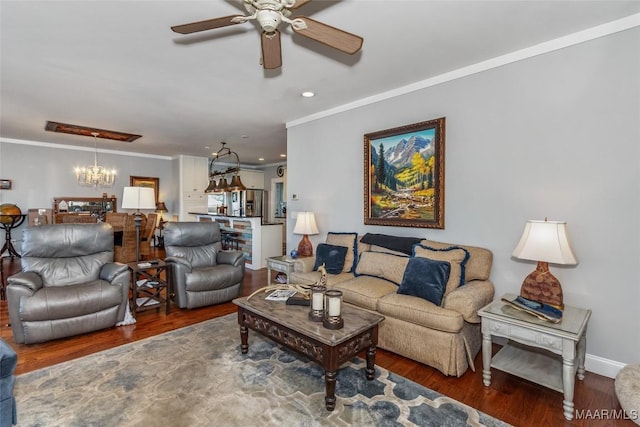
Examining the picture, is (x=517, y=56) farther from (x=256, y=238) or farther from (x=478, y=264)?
(x=256, y=238)

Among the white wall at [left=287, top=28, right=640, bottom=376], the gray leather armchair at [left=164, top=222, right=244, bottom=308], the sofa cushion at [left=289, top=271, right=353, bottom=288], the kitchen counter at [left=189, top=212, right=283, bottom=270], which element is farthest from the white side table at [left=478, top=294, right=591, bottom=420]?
the kitchen counter at [left=189, top=212, right=283, bottom=270]

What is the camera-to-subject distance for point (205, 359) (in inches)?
101

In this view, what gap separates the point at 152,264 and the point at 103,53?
223 centimetres

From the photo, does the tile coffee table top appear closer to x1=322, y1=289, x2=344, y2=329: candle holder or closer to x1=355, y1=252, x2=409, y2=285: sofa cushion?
x1=322, y1=289, x2=344, y2=329: candle holder

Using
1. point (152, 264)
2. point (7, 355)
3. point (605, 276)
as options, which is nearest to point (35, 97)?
point (152, 264)

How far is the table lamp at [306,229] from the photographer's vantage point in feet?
13.8

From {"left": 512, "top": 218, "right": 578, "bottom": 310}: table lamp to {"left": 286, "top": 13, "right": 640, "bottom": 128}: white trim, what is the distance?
56.0 inches

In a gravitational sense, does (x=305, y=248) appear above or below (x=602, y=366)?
above

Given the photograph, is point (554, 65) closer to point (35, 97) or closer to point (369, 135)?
point (369, 135)

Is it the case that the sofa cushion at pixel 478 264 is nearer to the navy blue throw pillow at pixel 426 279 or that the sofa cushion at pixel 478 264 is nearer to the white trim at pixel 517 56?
the navy blue throw pillow at pixel 426 279

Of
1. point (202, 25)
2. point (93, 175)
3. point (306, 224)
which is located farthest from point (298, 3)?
point (93, 175)

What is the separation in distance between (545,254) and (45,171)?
348 inches

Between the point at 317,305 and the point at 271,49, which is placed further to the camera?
the point at 317,305

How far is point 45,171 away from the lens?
22.1ft
